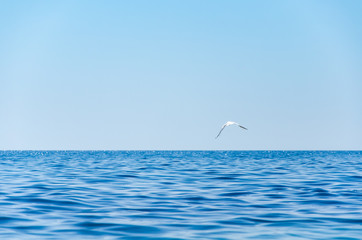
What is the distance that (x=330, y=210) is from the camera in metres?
16.8

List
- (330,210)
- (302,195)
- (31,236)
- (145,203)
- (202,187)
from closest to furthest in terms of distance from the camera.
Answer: (31,236) → (330,210) → (145,203) → (302,195) → (202,187)

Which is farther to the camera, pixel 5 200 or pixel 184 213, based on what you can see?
pixel 5 200

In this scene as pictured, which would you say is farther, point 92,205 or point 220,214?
point 92,205

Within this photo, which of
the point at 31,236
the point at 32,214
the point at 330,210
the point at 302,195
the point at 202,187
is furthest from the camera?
the point at 202,187

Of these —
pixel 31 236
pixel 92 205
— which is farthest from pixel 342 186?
pixel 31 236

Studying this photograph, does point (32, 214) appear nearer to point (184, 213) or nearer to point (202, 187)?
point (184, 213)

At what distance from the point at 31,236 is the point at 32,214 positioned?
3338mm

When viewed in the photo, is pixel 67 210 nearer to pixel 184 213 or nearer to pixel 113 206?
pixel 113 206

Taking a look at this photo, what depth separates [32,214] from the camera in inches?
620

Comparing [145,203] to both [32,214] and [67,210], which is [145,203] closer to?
[67,210]

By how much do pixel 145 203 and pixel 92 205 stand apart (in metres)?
1.91

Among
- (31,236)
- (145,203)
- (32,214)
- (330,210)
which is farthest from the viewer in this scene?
(145,203)

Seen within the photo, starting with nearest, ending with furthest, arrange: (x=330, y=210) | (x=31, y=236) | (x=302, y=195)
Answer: (x=31, y=236)
(x=330, y=210)
(x=302, y=195)

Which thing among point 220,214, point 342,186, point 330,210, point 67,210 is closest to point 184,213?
point 220,214
